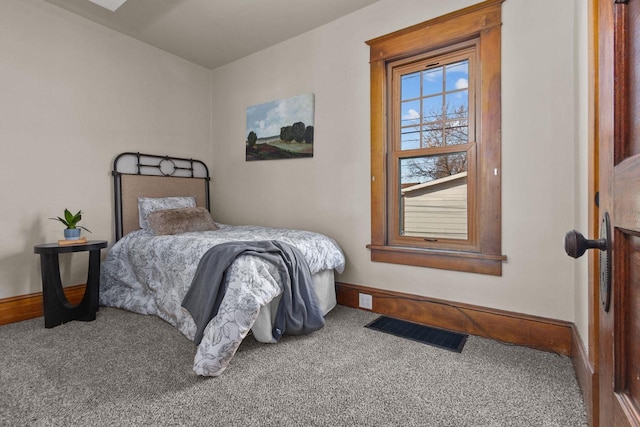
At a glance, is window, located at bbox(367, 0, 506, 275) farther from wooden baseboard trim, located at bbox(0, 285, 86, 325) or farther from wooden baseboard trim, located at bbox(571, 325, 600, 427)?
wooden baseboard trim, located at bbox(0, 285, 86, 325)

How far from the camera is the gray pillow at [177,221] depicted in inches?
120

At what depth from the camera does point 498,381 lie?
173 centimetres

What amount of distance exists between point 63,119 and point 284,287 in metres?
2.64

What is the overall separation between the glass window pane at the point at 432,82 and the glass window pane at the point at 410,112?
0.37 ft

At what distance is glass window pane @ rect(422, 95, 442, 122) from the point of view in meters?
2.63

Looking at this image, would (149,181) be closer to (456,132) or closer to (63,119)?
(63,119)

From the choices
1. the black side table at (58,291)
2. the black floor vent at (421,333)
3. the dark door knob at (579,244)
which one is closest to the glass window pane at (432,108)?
the black floor vent at (421,333)

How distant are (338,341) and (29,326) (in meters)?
2.45

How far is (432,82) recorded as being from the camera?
2.68m

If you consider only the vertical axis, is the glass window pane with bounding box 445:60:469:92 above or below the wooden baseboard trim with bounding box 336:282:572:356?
above

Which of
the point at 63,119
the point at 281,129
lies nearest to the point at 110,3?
the point at 63,119

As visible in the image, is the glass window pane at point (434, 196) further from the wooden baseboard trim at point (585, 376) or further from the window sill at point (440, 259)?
the wooden baseboard trim at point (585, 376)

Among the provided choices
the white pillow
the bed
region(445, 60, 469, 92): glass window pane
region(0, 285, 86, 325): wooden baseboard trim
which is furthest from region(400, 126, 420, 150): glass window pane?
region(0, 285, 86, 325): wooden baseboard trim

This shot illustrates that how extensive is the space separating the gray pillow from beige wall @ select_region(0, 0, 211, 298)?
2.14 ft
